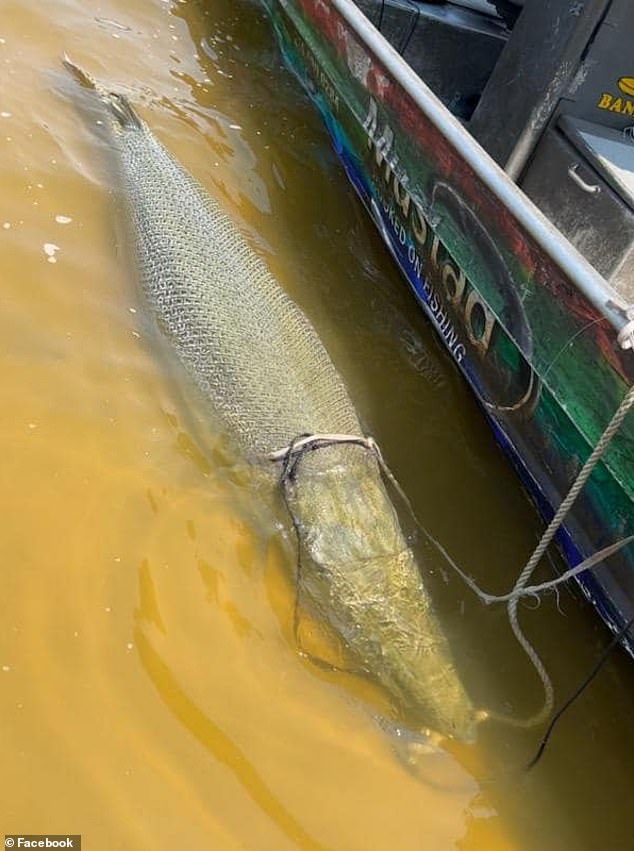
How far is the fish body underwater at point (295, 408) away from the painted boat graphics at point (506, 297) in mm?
591

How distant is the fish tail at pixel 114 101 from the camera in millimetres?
4488

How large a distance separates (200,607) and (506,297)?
1.53 metres

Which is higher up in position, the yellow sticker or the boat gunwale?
the yellow sticker

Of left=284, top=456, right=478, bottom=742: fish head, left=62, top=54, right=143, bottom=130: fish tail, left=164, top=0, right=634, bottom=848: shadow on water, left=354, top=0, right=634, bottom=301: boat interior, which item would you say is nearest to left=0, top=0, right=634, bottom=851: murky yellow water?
left=164, top=0, right=634, bottom=848: shadow on water

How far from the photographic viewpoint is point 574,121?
4094mm

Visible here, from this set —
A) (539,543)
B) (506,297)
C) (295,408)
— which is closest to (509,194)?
(506,297)

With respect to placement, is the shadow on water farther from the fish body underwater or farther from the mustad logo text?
the mustad logo text

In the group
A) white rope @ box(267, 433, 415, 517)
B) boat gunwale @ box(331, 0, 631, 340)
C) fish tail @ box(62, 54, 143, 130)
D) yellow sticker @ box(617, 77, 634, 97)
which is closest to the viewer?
boat gunwale @ box(331, 0, 631, 340)

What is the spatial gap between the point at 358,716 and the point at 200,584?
0.68 meters

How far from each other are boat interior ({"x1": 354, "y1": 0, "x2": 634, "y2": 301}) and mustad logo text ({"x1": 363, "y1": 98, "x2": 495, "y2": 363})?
0.71 metres

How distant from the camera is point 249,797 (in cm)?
234

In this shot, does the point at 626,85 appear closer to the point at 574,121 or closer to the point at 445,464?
the point at 574,121

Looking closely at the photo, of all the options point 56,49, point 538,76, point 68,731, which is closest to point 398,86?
point 538,76

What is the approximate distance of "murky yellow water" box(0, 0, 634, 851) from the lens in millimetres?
2314
